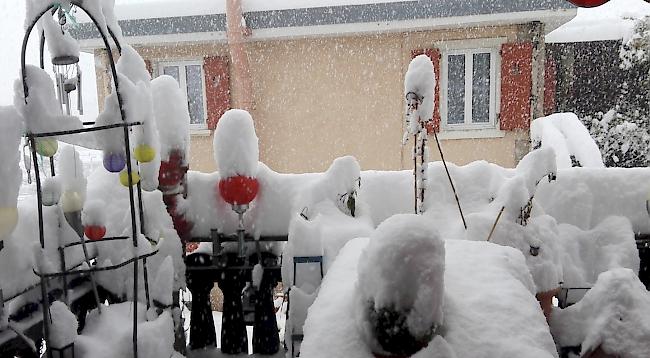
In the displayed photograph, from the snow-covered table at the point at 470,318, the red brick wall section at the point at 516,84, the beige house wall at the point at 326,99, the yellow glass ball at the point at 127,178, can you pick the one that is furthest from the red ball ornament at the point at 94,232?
the red brick wall section at the point at 516,84

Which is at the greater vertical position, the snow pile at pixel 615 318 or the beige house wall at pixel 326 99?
the beige house wall at pixel 326 99

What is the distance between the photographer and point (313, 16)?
7.59 m

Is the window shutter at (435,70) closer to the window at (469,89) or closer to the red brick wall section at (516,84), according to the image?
the window at (469,89)

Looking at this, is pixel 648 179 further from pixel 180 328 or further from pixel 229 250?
pixel 180 328

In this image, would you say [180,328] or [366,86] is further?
[366,86]

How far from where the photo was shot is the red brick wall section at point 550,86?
9953mm

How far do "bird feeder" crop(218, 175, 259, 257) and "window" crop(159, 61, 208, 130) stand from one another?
5881 millimetres

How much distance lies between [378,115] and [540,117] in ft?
8.06

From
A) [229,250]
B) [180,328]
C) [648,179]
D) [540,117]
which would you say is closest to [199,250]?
[229,250]

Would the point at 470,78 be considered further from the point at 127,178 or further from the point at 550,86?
the point at 127,178

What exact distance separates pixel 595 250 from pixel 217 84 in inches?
254

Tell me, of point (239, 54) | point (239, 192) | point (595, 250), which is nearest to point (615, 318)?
point (595, 250)

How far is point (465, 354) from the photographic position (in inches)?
50.8

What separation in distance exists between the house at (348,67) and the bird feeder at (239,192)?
206 inches
